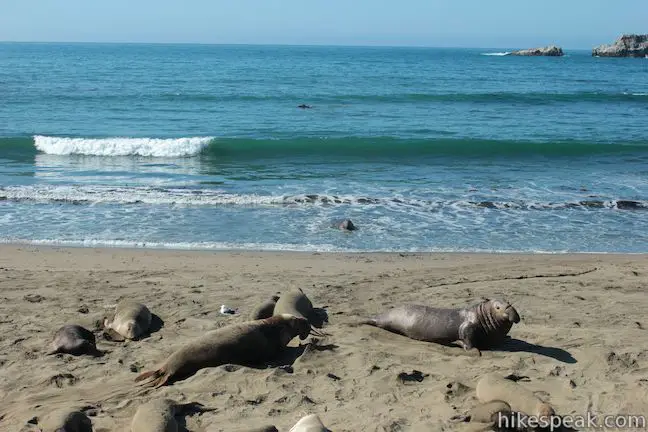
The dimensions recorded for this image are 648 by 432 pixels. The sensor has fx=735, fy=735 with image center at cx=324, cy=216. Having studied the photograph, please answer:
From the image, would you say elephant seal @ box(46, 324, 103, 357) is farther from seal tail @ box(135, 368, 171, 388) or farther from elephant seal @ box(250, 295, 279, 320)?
elephant seal @ box(250, 295, 279, 320)

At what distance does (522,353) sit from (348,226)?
6.09 meters

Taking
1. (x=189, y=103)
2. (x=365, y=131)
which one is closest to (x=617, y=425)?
(x=365, y=131)

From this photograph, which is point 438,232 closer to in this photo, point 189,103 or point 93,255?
point 93,255

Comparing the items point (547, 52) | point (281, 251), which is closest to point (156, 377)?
point (281, 251)

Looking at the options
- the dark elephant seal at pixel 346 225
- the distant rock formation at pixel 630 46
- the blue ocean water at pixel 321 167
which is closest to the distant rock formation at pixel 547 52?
the distant rock formation at pixel 630 46

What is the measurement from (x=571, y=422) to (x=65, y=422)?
3.53 metres

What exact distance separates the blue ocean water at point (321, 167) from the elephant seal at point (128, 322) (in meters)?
3.98

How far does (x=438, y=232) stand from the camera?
1259 cm

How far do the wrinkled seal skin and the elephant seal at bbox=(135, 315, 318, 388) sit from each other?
1.35 ft

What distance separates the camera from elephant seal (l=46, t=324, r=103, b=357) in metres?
6.72

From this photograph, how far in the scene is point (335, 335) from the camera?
23.8 ft

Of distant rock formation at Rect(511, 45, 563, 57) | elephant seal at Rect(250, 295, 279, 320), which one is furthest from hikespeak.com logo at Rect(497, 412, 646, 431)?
distant rock formation at Rect(511, 45, 563, 57)

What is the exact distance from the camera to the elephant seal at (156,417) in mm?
4953

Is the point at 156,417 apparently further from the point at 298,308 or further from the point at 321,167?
the point at 321,167
